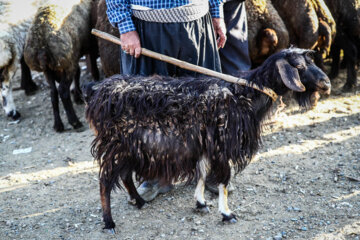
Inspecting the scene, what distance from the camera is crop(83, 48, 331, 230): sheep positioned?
289 cm

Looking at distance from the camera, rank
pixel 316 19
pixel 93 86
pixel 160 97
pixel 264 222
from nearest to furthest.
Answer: pixel 160 97
pixel 93 86
pixel 264 222
pixel 316 19

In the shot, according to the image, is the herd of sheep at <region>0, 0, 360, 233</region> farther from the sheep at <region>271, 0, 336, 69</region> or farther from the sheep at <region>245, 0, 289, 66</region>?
the sheep at <region>271, 0, 336, 69</region>

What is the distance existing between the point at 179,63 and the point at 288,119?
2.94 meters

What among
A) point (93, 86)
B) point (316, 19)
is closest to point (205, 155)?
point (93, 86)

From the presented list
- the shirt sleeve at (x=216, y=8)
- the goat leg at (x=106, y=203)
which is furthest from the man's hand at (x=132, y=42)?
the goat leg at (x=106, y=203)

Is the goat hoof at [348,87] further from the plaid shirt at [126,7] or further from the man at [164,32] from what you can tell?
the plaid shirt at [126,7]

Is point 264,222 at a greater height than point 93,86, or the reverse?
point 93,86

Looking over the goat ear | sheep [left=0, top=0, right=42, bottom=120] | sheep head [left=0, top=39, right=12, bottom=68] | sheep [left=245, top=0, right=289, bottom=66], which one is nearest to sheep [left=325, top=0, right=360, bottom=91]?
sheep [left=245, top=0, right=289, bottom=66]

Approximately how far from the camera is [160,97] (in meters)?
2.88

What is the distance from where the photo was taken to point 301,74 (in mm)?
3020

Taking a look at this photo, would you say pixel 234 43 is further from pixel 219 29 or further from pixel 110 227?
pixel 110 227

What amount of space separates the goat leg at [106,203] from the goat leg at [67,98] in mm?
2831

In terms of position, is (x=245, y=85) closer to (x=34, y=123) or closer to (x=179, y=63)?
(x=179, y=63)

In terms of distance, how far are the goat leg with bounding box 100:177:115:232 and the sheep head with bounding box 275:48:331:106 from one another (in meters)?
1.63
